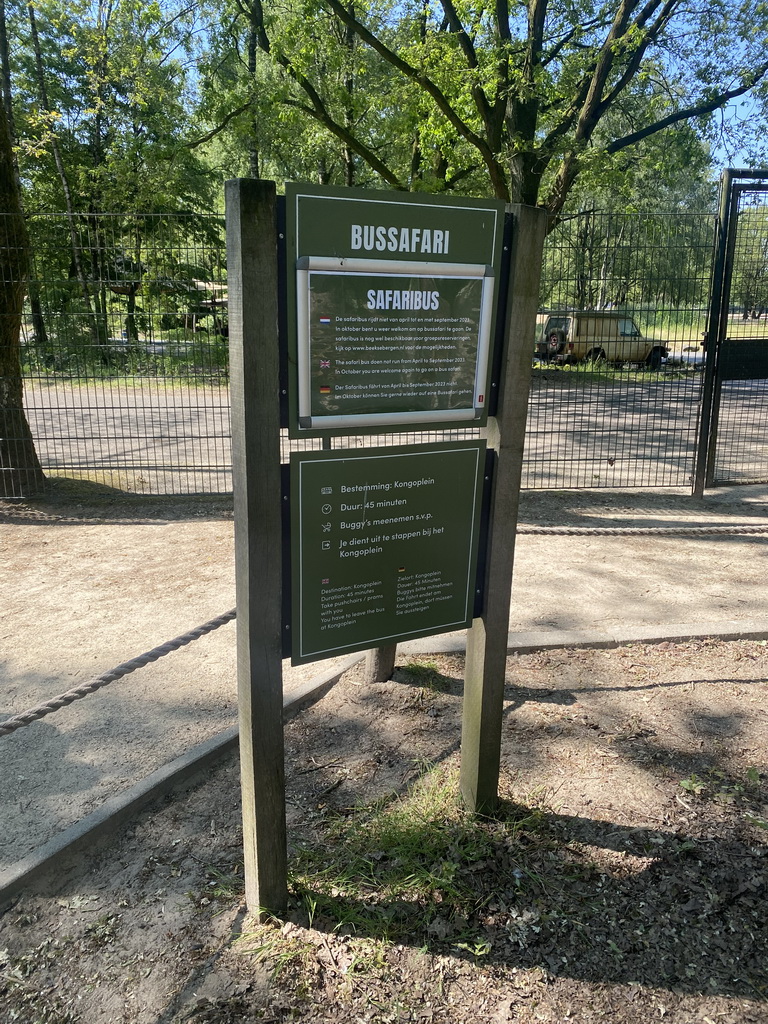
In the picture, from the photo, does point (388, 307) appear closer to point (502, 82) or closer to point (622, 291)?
point (622, 291)

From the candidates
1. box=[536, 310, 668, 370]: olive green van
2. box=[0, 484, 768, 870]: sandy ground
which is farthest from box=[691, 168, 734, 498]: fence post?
box=[536, 310, 668, 370]: olive green van

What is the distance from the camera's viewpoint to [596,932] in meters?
2.37

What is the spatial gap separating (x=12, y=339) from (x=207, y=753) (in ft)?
19.7

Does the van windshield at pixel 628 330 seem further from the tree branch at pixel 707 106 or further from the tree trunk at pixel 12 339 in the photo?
the tree branch at pixel 707 106

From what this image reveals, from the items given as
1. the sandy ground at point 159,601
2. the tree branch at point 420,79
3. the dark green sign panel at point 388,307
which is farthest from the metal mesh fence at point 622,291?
the dark green sign panel at point 388,307

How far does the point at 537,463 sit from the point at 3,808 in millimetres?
8409

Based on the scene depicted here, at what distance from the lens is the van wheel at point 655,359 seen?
9.39 m

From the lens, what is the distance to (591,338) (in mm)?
8227

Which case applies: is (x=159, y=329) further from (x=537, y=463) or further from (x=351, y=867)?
(x=351, y=867)

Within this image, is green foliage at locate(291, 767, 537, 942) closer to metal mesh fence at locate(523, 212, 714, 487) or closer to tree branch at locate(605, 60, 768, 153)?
metal mesh fence at locate(523, 212, 714, 487)

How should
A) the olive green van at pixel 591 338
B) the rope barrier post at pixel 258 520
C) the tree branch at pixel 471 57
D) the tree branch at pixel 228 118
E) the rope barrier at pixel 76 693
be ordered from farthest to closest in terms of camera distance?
the tree branch at pixel 228 118 < the tree branch at pixel 471 57 < the olive green van at pixel 591 338 < the rope barrier at pixel 76 693 < the rope barrier post at pixel 258 520

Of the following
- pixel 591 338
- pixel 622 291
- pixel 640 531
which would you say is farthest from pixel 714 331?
pixel 640 531

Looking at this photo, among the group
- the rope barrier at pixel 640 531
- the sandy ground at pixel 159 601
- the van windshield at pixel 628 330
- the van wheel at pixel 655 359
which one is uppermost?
the van windshield at pixel 628 330

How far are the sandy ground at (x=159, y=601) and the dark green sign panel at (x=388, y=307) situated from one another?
1.97m
